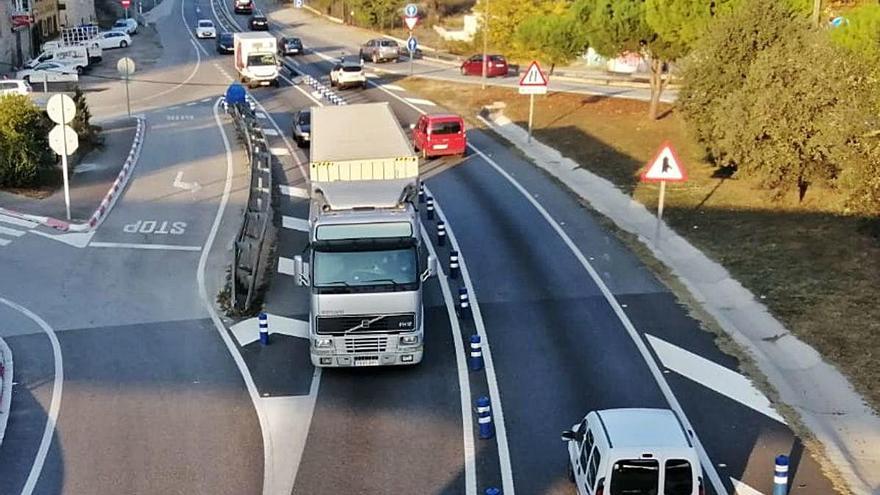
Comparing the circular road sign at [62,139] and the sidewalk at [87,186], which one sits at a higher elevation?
the circular road sign at [62,139]

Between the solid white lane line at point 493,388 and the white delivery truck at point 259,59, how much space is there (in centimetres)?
3380

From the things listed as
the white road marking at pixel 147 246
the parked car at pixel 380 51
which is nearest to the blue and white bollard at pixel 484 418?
the white road marking at pixel 147 246

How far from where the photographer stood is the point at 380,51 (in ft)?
227

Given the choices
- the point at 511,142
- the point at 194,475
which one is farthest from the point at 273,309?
the point at 511,142

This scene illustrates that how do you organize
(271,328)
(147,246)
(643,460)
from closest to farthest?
(643,460) → (271,328) → (147,246)

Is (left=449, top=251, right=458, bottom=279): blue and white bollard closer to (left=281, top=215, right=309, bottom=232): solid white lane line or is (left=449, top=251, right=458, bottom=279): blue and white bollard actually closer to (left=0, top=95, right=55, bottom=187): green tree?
(left=281, top=215, right=309, bottom=232): solid white lane line

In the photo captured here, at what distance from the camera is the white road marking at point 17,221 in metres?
28.4

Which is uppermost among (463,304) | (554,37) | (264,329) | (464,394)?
(554,37)

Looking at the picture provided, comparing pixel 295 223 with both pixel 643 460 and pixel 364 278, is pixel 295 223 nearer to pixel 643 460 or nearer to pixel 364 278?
pixel 364 278

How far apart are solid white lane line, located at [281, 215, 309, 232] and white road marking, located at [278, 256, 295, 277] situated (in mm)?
2734

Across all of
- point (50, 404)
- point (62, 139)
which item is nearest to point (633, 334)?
point (50, 404)

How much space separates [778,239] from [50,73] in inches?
1814

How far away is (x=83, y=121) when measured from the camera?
39.1m

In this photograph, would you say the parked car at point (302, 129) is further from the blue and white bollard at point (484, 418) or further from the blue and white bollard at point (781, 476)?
the blue and white bollard at point (781, 476)
